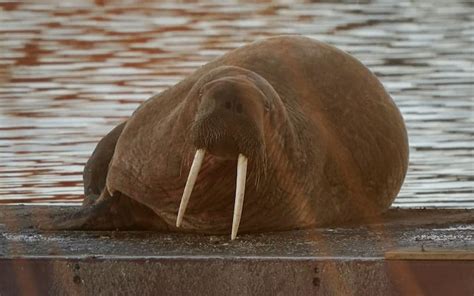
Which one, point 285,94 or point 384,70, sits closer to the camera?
point 285,94

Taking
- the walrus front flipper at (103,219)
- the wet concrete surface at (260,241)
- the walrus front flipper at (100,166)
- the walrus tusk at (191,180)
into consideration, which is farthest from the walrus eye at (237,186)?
the walrus front flipper at (100,166)

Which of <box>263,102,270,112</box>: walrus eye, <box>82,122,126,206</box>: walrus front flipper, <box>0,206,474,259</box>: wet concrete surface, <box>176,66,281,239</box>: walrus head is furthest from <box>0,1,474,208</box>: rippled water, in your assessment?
<box>176,66,281,239</box>: walrus head

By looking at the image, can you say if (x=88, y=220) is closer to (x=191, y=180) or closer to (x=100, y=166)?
(x=100, y=166)

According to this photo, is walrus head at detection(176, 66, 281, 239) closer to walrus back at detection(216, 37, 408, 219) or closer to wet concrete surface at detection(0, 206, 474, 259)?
wet concrete surface at detection(0, 206, 474, 259)

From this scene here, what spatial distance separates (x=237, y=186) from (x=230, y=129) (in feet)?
0.82

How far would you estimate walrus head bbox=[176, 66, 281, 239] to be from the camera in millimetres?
7879

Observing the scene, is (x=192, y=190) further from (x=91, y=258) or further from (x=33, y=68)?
(x=33, y=68)

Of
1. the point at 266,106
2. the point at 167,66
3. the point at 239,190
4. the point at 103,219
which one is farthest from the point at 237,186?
the point at 167,66

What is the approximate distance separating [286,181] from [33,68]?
9.26m

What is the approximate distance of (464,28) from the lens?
2175 cm

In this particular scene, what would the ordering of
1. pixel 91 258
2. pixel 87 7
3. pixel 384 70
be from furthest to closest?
pixel 87 7 < pixel 384 70 < pixel 91 258

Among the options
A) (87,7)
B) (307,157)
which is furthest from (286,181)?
(87,7)

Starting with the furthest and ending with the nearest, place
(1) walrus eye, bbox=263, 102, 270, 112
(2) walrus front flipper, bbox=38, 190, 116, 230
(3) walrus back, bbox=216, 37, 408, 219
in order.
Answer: (3) walrus back, bbox=216, 37, 408, 219 < (2) walrus front flipper, bbox=38, 190, 116, 230 < (1) walrus eye, bbox=263, 102, 270, 112

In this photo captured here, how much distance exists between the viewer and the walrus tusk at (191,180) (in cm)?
789
